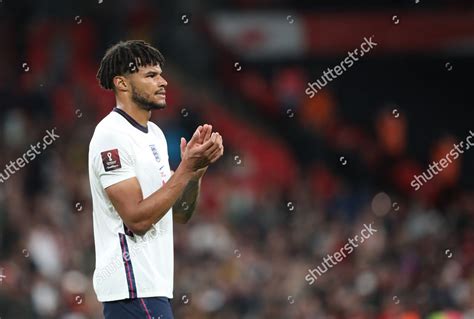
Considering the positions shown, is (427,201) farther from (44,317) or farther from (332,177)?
(44,317)

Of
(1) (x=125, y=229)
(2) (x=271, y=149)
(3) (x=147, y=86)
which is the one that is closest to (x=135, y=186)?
(1) (x=125, y=229)

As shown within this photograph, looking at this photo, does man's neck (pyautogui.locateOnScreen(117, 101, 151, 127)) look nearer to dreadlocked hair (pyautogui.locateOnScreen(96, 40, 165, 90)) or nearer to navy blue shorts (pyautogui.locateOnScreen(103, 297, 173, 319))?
dreadlocked hair (pyautogui.locateOnScreen(96, 40, 165, 90))

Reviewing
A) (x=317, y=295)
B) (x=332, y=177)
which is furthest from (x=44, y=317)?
(x=332, y=177)

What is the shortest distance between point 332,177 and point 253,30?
13.0 ft

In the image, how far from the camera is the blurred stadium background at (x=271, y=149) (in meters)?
13.7

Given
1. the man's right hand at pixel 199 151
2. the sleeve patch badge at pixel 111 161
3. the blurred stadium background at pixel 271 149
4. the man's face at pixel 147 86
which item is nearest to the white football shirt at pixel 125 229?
the sleeve patch badge at pixel 111 161

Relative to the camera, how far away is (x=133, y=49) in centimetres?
649

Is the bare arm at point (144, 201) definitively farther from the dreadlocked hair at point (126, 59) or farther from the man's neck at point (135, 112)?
the dreadlocked hair at point (126, 59)

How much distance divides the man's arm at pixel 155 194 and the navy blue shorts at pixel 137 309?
0.34 meters

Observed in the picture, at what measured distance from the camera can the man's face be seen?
6461 millimetres

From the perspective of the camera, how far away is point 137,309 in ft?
20.5

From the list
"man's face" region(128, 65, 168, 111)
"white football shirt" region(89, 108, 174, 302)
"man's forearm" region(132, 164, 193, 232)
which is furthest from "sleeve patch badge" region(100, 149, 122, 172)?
"man's face" region(128, 65, 168, 111)

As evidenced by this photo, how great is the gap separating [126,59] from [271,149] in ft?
45.2

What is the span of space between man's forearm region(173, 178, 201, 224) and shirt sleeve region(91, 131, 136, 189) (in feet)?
1.84
